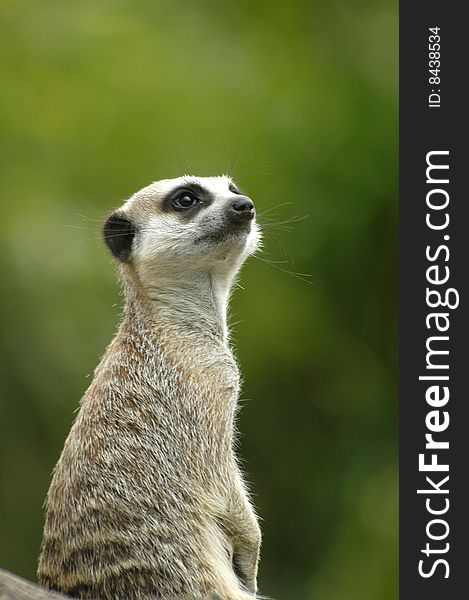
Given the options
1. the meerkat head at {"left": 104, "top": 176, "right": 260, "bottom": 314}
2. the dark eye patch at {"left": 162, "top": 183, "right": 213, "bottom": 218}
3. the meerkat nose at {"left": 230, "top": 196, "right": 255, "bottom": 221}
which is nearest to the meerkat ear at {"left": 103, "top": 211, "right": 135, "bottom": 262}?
the meerkat head at {"left": 104, "top": 176, "right": 260, "bottom": 314}

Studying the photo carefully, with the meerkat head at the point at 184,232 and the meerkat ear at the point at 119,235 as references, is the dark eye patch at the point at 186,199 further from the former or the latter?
the meerkat ear at the point at 119,235

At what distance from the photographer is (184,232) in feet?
11.9

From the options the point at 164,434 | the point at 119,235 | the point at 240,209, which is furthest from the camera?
the point at 119,235

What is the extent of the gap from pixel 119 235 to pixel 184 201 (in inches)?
9.5

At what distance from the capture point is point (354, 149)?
731 cm

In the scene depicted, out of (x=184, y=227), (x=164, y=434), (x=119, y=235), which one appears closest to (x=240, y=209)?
(x=184, y=227)

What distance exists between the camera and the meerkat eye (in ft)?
12.2

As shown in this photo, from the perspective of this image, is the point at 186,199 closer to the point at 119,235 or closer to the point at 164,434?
the point at 119,235

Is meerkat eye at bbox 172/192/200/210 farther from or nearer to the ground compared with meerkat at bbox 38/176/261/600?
farther from the ground

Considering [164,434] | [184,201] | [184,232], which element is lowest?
[164,434]

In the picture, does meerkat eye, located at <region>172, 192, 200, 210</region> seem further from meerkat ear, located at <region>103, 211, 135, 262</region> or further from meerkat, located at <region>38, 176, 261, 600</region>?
meerkat ear, located at <region>103, 211, 135, 262</region>

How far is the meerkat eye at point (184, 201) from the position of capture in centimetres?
372

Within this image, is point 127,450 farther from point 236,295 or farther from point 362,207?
point 362,207

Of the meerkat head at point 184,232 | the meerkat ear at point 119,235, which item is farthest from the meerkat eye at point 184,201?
the meerkat ear at point 119,235
